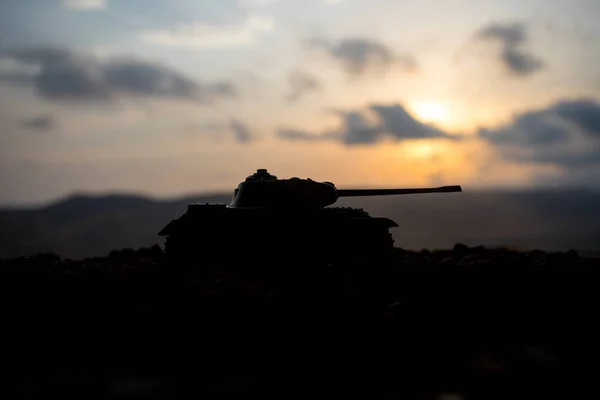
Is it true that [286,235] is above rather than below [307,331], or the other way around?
above

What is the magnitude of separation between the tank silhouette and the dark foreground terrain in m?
0.50

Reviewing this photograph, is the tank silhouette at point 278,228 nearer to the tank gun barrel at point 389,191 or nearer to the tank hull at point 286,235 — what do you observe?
the tank hull at point 286,235

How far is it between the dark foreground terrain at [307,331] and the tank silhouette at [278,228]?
1.64ft

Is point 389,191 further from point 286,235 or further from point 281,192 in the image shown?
point 286,235

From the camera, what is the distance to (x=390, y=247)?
15.4 meters

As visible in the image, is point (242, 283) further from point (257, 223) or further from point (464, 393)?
point (464, 393)

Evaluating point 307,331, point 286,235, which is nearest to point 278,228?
point 286,235

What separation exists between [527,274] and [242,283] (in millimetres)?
6511

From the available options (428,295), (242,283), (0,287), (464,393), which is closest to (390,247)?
(428,295)

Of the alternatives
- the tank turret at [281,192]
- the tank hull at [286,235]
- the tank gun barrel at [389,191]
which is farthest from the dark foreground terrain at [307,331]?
the tank gun barrel at [389,191]

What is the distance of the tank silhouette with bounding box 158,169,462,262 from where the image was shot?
14742mm

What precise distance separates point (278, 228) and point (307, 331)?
4.51 metres

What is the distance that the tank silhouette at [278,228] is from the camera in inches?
580

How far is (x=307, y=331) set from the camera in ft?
34.9
